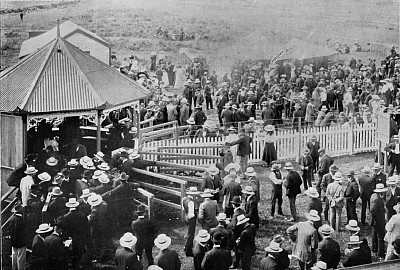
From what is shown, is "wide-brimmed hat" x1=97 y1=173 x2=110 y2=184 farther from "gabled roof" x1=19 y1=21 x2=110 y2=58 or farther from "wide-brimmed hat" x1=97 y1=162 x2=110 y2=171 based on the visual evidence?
"gabled roof" x1=19 y1=21 x2=110 y2=58

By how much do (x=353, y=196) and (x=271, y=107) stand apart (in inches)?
116

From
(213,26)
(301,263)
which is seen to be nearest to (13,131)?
(213,26)

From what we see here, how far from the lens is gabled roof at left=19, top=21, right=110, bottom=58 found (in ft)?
35.9

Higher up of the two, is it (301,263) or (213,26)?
(213,26)

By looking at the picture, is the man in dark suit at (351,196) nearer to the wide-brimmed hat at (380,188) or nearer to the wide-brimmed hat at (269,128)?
the wide-brimmed hat at (380,188)

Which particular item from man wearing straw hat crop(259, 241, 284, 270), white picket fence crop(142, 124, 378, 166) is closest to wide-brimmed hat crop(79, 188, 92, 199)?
white picket fence crop(142, 124, 378, 166)

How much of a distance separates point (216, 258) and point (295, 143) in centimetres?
418

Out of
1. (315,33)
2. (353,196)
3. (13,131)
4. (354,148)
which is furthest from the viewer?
(354,148)

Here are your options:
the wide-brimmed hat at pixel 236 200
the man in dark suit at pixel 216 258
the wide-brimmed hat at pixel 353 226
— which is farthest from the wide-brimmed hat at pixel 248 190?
the wide-brimmed hat at pixel 353 226

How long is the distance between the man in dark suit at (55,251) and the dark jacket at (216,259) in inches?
75.7

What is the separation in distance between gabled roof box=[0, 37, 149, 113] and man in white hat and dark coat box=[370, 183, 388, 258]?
14.4ft

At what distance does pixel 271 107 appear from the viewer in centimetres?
1438

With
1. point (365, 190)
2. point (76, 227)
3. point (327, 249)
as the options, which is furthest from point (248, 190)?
point (76, 227)

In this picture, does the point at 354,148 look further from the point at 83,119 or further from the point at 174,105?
the point at 83,119
